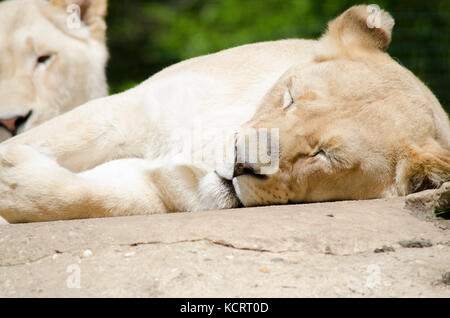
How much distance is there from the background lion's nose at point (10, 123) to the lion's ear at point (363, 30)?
7.03 feet

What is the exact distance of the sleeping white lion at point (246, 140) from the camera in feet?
9.29

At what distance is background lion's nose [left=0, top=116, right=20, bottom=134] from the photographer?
175 inches

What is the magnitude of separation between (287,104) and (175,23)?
615 cm

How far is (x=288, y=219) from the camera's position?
2.59 m

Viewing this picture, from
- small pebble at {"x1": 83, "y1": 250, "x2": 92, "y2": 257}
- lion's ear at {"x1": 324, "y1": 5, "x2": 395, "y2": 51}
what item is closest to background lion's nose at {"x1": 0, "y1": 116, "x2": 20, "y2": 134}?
lion's ear at {"x1": 324, "y1": 5, "x2": 395, "y2": 51}

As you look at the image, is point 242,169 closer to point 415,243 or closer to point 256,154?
point 256,154

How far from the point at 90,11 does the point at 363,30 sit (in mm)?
2575

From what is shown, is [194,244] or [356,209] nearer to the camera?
[194,244]

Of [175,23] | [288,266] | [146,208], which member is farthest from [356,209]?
[175,23]

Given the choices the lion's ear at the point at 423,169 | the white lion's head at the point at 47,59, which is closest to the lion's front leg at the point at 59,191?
the lion's ear at the point at 423,169

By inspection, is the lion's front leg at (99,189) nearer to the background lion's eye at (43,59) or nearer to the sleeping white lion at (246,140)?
the sleeping white lion at (246,140)

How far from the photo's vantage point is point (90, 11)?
5.26 m

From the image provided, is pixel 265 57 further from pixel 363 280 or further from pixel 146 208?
pixel 363 280

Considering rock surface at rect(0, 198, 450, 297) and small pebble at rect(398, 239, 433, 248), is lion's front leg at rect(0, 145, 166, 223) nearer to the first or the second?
rock surface at rect(0, 198, 450, 297)
